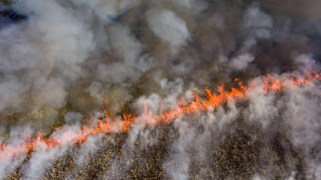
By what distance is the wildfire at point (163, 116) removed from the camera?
108ft

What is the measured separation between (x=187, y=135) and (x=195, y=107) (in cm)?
252

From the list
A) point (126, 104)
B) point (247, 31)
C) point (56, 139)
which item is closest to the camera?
point (56, 139)

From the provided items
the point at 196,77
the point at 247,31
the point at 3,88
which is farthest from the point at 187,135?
the point at 3,88

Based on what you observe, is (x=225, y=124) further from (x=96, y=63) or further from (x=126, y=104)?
(x=96, y=63)

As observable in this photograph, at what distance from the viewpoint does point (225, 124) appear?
35312 mm

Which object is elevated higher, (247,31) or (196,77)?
(247,31)

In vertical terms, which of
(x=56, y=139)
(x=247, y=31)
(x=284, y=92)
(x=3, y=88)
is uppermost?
(x=247, y=31)

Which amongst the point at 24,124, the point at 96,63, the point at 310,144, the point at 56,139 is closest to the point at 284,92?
the point at 310,144

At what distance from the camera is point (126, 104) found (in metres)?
35.2

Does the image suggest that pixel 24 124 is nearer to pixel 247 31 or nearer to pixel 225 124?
pixel 225 124

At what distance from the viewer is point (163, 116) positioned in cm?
3475

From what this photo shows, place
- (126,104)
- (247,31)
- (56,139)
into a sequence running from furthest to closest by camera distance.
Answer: (247,31), (126,104), (56,139)

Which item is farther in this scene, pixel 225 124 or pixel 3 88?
pixel 225 124

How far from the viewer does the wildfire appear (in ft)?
108
